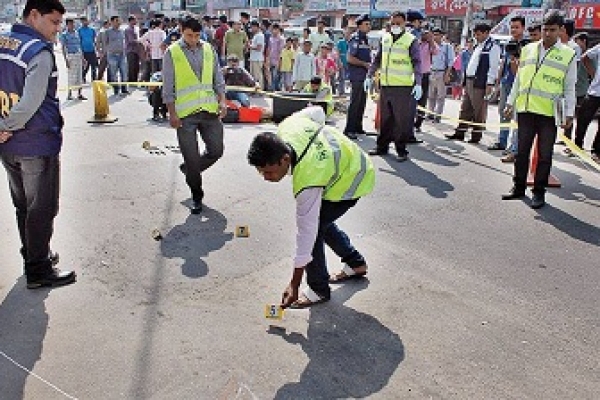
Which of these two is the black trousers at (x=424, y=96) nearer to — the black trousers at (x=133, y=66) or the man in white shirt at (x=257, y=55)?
the man in white shirt at (x=257, y=55)

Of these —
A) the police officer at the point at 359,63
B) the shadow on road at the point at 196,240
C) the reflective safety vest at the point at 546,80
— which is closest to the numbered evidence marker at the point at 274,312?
the shadow on road at the point at 196,240

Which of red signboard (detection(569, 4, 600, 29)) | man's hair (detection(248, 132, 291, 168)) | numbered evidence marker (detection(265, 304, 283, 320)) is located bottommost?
numbered evidence marker (detection(265, 304, 283, 320))

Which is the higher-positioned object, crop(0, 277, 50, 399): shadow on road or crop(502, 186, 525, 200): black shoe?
crop(502, 186, 525, 200): black shoe

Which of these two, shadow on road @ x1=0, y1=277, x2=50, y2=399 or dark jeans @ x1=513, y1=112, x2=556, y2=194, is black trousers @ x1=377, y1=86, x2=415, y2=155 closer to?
dark jeans @ x1=513, y1=112, x2=556, y2=194

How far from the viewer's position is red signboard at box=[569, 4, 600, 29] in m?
20.2

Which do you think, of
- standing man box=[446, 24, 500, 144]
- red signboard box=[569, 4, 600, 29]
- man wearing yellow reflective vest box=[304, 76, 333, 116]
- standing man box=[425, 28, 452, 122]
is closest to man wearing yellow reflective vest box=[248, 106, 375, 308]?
standing man box=[446, 24, 500, 144]

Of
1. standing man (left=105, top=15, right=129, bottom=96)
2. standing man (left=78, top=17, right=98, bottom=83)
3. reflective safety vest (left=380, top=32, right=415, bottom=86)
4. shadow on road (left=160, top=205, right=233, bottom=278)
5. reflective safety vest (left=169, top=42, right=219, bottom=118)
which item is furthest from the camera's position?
standing man (left=78, top=17, right=98, bottom=83)

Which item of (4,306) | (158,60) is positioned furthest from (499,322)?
(158,60)

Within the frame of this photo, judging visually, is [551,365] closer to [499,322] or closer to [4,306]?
[499,322]

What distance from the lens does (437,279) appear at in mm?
4180

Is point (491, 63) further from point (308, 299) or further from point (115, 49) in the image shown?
point (115, 49)

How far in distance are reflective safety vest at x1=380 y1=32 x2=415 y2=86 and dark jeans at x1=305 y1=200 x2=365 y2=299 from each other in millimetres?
3958

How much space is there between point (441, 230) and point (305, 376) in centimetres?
257

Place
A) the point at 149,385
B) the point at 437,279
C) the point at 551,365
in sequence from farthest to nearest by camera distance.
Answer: the point at 437,279 → the point at 551,365 → the point at 149,385
